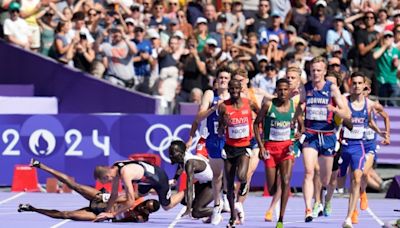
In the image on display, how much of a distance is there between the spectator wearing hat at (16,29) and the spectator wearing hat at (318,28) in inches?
238

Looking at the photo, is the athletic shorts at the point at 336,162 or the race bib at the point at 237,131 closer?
the race bib at the point at 237,131

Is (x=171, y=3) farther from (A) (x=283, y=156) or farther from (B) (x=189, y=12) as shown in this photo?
(A) (x=283, y=156)

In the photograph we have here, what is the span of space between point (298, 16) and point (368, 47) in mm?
1996

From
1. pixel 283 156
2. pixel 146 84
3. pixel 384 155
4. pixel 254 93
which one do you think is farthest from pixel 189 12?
pixel 283 156

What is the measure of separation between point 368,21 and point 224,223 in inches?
441

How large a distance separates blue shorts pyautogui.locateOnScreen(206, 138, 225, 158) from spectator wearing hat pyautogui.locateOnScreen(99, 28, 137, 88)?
8.02 m

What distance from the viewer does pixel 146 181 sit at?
773 inches

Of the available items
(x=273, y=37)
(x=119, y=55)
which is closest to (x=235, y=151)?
(x=119, y=55)

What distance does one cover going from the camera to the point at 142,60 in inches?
1105

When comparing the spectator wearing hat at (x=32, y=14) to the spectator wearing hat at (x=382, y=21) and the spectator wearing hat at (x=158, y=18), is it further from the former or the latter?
the spectator wearing hat at (x=382, y=21)

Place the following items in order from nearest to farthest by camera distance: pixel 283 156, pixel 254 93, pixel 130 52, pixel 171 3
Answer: pixel 283 156, pixel 254 93, pixel 130 52, pixel 171 3

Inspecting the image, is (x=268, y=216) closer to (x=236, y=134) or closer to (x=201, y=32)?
(x=236, y=134)

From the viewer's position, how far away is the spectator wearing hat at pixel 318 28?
29.8m

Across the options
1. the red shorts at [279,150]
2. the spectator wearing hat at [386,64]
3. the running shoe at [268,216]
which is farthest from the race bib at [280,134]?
the spectator wearing hat at [386,64]
